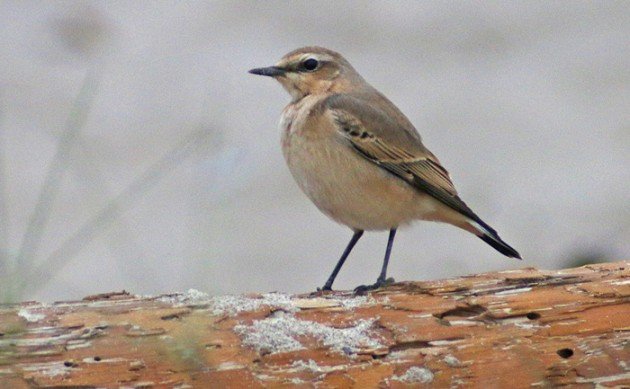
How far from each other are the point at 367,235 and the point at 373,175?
3432 mm

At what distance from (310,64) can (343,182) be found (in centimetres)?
98

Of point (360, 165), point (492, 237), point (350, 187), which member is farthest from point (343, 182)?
point (492, 237)

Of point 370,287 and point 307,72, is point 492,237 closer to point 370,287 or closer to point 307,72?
point 370,287

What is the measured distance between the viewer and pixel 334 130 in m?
6.94

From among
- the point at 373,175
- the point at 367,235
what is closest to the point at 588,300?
the point at 373,175

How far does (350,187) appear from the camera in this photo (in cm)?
678

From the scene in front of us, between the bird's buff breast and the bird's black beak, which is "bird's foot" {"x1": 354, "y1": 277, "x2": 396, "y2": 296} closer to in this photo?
the bird's buff breast

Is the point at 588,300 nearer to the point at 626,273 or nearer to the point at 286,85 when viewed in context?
the point at 626,273

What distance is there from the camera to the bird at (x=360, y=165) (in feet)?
22.3

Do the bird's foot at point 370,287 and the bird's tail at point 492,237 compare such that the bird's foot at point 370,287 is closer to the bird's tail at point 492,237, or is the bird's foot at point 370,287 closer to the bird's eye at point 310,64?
the bird's tail at point 492,237

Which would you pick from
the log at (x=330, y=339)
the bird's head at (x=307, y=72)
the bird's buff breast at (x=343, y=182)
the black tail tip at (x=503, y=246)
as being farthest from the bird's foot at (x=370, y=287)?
the bird's head at (x=307, y=72)

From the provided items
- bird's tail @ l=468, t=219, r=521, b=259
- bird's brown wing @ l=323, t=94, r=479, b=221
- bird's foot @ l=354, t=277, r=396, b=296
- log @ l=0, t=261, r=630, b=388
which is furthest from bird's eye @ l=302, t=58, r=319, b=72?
log @ l=0, t=261, r=630, b=388

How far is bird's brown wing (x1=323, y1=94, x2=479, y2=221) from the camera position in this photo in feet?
22.8

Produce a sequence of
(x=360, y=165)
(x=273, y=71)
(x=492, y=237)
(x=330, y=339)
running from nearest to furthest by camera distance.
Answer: (x=330, y=339)
(x=360, y=165)
(x=492, y=237)
(x=273, y=71)
